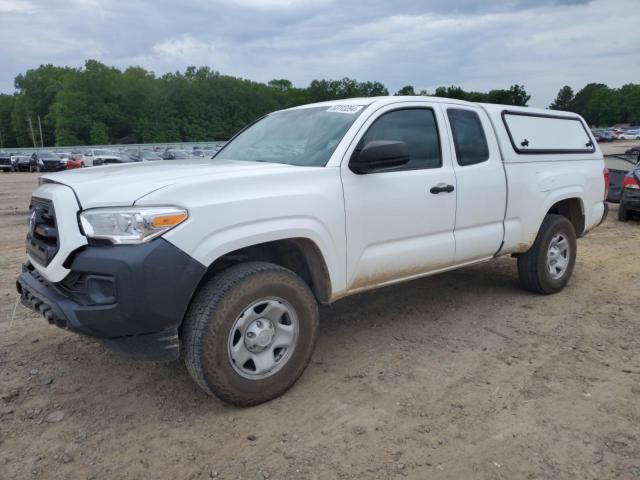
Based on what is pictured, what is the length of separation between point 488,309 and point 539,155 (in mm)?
1532

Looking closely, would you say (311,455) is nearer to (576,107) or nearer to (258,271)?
(258,271)

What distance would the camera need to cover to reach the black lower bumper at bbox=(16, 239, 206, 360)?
110 inches

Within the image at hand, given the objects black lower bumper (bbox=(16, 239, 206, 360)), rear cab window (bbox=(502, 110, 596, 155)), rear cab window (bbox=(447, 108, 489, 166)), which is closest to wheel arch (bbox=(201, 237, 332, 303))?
black lower bumper (bbox=(16, 239, 206, 360))

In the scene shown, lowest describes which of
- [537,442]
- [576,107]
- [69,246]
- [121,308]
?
[537,442]

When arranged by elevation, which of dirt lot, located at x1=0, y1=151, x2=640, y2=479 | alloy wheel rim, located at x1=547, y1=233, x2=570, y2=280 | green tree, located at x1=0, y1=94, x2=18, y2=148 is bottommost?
dirt lot, located at x1=0, y1=151, x2=640, y2=479

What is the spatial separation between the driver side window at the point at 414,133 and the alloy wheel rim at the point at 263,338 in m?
1.42

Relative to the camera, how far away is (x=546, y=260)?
5.35 meters

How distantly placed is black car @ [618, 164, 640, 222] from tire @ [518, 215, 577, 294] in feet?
17.7

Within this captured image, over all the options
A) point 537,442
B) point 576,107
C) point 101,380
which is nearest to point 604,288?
point 537,442

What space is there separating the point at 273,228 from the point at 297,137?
1.14 metres

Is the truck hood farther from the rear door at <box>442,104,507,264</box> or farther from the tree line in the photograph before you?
the tree line

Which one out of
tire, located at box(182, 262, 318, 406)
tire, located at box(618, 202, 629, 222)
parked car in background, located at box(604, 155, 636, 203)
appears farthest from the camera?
parked car in background, located at box(604, 155, 636, 203)

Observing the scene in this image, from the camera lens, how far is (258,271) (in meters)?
3.22

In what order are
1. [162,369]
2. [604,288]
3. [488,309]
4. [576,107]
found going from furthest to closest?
[576,107] < [604,288] < [488,309] < [162,369]
